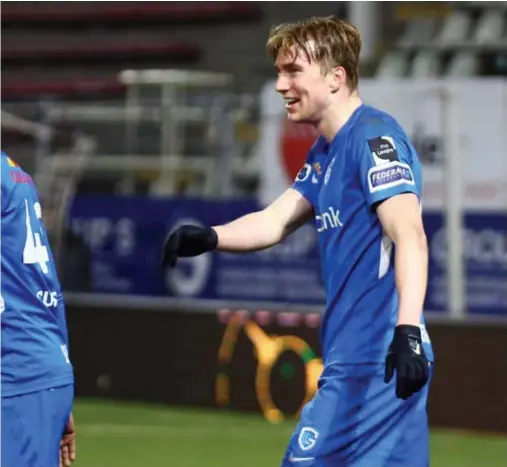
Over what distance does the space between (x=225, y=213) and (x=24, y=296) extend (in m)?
9.25

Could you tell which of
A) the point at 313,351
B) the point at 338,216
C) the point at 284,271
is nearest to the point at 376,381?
the point at 338,216

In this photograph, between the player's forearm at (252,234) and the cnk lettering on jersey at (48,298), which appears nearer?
the cnk lettering on jersey at (48,298)

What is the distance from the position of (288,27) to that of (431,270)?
8040 mm

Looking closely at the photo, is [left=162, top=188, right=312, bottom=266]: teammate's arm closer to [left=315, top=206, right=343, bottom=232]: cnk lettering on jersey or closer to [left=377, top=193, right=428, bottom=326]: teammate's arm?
[left=315, top=206, right=343, bottom=232]: cnk lettering on jersey

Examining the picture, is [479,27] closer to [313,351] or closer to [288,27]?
[313,351]

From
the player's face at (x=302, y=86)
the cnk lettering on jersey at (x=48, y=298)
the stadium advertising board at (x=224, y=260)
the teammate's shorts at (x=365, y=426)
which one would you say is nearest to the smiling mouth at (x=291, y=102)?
the player's face at (x=302, y=86)

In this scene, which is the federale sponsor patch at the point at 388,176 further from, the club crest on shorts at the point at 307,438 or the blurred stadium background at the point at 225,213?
the blurred stadium background at the point at 225,213

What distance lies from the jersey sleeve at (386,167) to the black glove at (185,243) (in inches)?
24.4

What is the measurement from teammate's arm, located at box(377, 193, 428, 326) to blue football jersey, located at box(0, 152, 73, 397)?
3.45 ft

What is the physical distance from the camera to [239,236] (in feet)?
17.0

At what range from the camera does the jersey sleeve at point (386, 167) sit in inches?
181

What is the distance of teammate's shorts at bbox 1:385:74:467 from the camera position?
471cm

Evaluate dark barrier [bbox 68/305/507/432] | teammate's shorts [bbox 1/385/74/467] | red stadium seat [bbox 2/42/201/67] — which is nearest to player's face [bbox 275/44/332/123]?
teammate's shorts [bbox 1/385/74/467]

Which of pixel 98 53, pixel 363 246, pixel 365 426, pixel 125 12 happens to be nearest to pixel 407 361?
pixel 365 426
